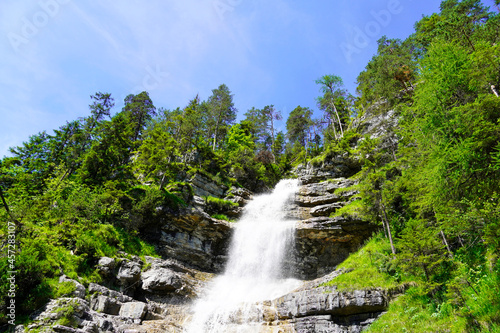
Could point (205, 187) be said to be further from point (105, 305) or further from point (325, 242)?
point (105, 305)

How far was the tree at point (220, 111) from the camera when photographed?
1779 inches

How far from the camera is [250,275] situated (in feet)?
70.4

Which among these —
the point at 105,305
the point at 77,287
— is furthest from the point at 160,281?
the point at 77,287

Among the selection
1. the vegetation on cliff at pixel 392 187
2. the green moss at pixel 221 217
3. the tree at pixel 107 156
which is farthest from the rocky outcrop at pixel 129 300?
the tree at pixel 107 156

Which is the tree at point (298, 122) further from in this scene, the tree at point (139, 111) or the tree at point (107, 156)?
the tree at point (107, 156)

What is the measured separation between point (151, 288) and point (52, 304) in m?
6.89

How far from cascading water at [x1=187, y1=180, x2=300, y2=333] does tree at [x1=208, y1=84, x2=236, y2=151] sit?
20306 mm

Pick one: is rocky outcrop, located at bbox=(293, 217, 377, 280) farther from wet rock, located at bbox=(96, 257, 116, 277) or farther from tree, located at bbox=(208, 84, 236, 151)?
tree, located at bbox=(208, 84, 236, 151)

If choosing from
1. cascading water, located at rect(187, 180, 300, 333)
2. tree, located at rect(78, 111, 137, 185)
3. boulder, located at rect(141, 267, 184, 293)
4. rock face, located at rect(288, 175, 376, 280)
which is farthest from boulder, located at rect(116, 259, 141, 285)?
rock face, located at rect(288, 175, 376, 280)

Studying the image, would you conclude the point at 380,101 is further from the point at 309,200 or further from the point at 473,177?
the point at 473,177

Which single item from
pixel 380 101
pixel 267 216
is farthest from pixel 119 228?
pixel 380 101

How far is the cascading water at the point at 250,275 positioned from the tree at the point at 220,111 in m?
20.3

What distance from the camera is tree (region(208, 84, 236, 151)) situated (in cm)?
4518

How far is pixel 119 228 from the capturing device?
20.6 metres
